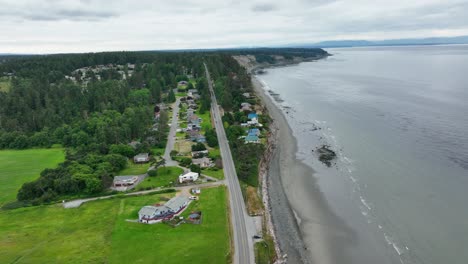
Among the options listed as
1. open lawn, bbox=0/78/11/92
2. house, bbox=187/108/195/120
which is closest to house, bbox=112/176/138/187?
house, bbox=187/108/195/120

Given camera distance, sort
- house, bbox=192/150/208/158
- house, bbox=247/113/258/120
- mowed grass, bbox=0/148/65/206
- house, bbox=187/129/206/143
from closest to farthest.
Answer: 1. mowed grass, bbox=0/148/65/206
2. house, bbox=192/150/208/158
3. house, bbox=187/129/206/143
4. house, bbox=247/113/258/120

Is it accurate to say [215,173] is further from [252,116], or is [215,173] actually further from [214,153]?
[252,116]

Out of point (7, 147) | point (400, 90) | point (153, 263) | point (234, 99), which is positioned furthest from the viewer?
point (400, 90)

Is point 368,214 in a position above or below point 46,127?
below

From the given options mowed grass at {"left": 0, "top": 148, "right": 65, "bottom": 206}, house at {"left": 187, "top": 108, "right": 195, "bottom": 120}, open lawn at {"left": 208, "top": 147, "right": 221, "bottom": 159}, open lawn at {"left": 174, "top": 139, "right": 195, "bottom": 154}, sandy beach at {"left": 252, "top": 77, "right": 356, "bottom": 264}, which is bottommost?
sandy beach at {"left": 252, "top": 77, "right": 356, "bottom": 264}

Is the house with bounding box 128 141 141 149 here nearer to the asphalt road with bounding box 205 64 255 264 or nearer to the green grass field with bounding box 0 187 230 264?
the asphalt road with bounding box 205 64 255 264

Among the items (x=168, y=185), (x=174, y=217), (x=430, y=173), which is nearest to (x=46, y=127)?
(x=168, y=185)

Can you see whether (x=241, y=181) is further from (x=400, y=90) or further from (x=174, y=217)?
(x=400, y=90)
